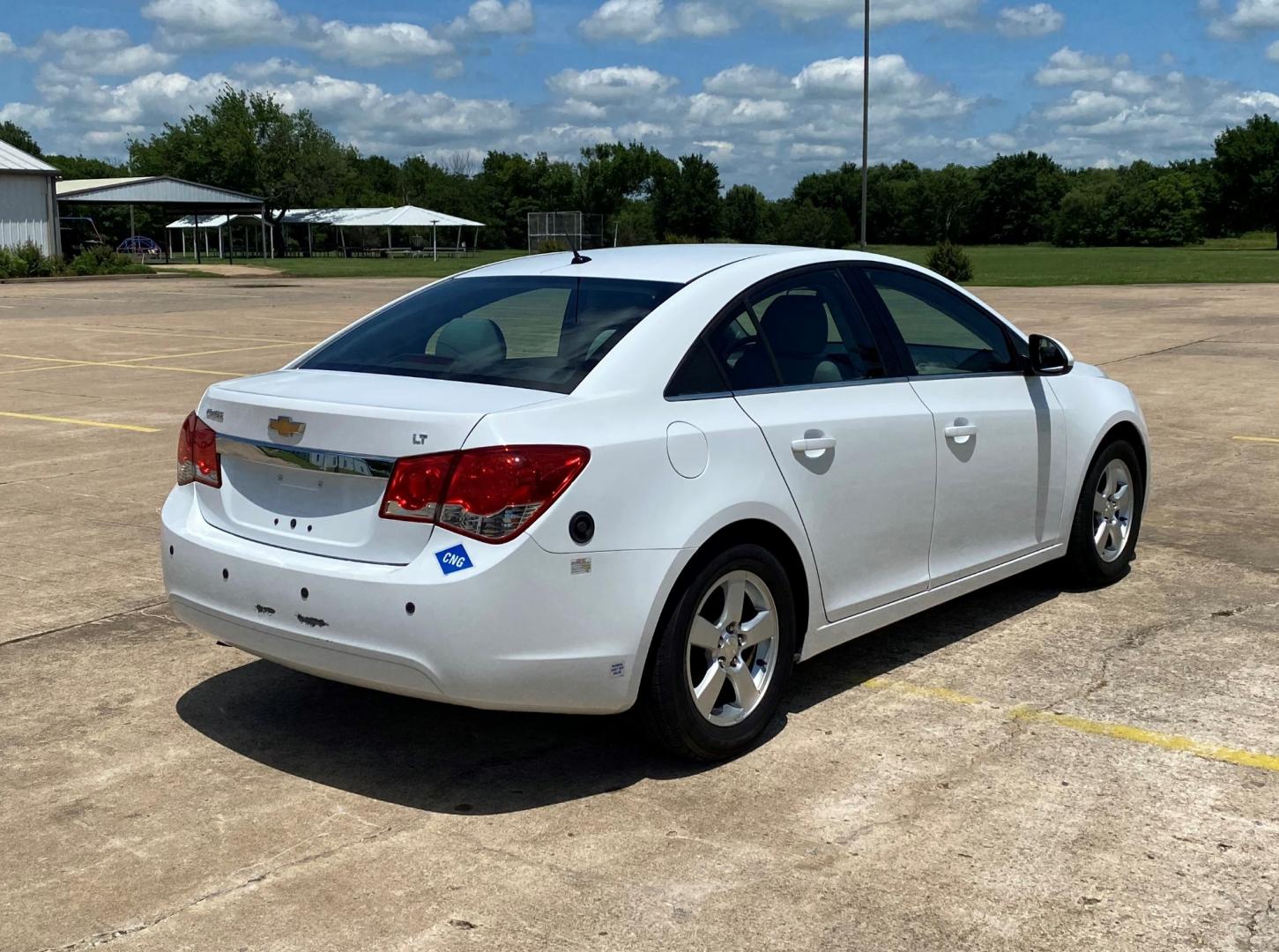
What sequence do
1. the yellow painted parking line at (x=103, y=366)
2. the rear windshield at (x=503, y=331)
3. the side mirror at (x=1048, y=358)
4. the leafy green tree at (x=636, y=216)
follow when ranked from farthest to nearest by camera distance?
the leafy green tree at (x=636, y=216) → the yellow painted parking line at (x=103, y=366) → the side mirror at (x=1048, y=358) → the rear windshield at (x=503, y=331)

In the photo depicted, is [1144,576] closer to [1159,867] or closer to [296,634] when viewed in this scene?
[1159,867]

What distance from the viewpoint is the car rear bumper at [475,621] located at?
12.5 ft

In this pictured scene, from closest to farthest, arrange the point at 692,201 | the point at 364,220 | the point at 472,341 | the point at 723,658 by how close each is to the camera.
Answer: the point at 723,658, the point at 472,341, the point at 364,220, the point at 692,201

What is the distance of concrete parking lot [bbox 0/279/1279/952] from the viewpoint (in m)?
3.40

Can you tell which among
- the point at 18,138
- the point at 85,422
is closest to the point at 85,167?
the point at 18,138

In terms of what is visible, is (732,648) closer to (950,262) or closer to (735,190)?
(950,262)

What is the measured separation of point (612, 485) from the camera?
3.97m

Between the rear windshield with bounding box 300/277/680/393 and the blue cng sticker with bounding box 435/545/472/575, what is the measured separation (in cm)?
62

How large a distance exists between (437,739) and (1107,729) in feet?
7.39

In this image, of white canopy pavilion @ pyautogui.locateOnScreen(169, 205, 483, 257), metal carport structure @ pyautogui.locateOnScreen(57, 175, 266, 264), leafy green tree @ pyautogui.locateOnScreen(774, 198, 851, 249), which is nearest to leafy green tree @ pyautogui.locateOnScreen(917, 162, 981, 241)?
leafy green tree @ pyautogui.locateOnScreen(774, 198, 851, 249)

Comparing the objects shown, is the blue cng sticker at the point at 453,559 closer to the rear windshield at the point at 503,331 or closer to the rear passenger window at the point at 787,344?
the rear windshield at the point at 503,331

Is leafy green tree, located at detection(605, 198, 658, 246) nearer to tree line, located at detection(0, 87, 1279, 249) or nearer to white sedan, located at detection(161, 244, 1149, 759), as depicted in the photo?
tree line, located at detection(0, 87, 1279, 249)

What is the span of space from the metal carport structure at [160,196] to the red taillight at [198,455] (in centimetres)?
6098

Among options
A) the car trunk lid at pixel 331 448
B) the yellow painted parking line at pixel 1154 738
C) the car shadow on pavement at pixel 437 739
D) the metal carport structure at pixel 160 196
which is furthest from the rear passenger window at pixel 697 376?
the metal carport structure at pixel 160 196
